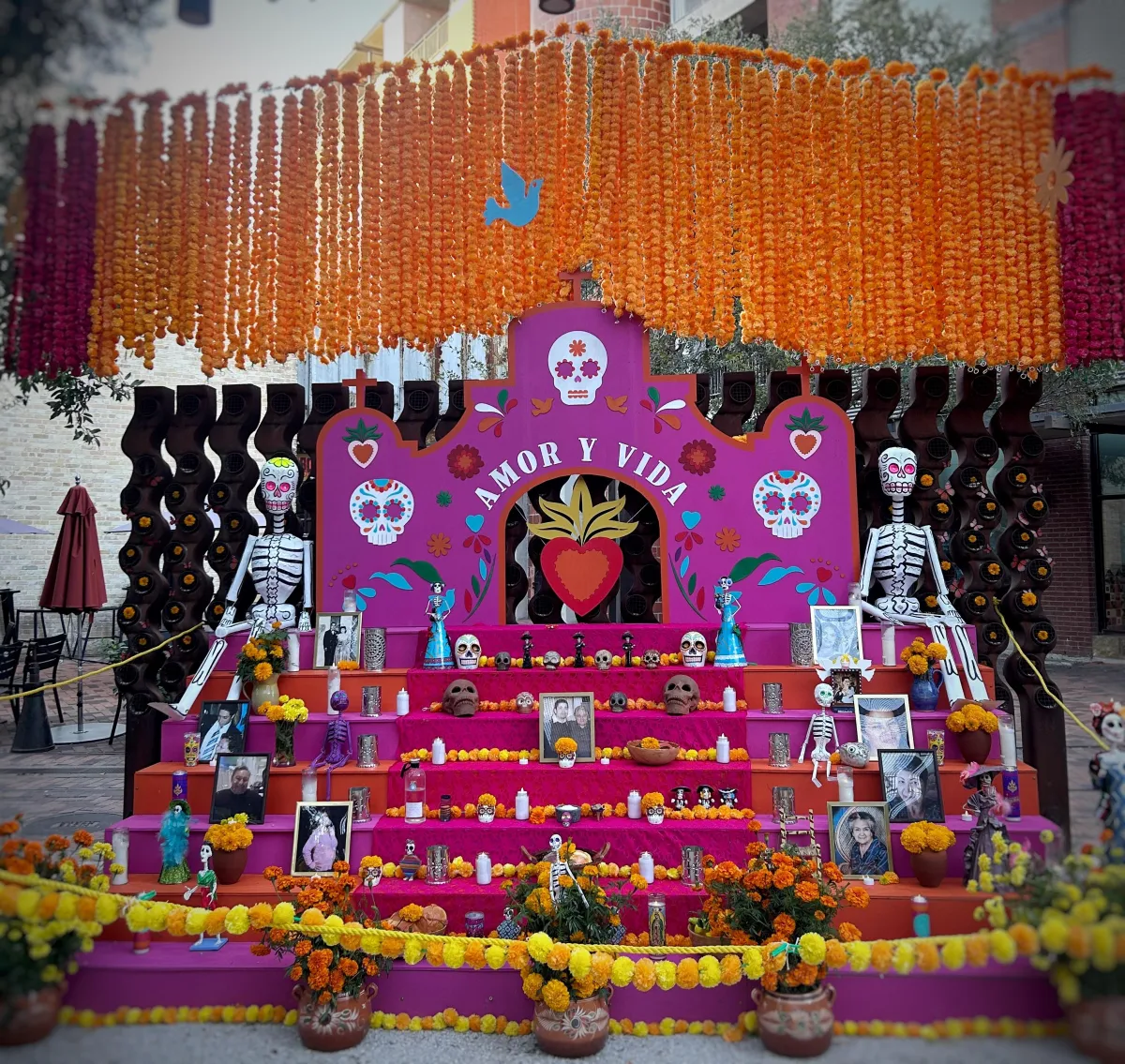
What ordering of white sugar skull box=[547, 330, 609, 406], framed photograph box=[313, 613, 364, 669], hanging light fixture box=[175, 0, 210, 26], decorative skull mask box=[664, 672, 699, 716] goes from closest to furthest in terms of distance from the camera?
1. hanging light fixture box=[175, 0, 210, 26]
2. decorative skull mask box=[664, 672, 699, 716]
3. framed photograph box=[313, 613, 364, 669]
4. white sugar skull box=[547, 330, 609, 406]

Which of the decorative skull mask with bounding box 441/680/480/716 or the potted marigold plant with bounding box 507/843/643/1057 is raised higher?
the decorative skull mask with bounding box 441/680/480/716

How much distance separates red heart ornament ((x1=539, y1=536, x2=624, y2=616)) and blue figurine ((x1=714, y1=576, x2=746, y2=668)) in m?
0.88

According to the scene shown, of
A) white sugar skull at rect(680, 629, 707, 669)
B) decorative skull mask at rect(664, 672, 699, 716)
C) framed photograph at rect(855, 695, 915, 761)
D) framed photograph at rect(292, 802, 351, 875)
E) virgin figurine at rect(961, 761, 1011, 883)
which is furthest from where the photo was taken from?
white sugar skull at rect(680, 629, 707, 669)

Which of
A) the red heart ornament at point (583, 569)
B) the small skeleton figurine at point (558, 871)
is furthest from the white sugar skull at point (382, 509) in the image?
the small skeleton figurine at point (558, 871)

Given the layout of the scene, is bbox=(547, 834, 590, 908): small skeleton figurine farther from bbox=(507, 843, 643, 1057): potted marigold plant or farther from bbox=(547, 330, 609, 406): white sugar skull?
bbox=(547, 330, 609, 406): white sugar skull

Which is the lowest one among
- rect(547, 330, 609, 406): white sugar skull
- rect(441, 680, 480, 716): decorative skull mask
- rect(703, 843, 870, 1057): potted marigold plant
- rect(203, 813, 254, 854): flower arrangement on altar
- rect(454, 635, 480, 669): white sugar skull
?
rect(703, 843, 870, 1057): potted marigold plant

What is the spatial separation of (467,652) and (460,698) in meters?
0.54

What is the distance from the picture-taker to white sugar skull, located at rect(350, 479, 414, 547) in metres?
7.22

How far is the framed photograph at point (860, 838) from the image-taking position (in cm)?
525

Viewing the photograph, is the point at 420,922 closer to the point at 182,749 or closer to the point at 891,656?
the point at 182,749

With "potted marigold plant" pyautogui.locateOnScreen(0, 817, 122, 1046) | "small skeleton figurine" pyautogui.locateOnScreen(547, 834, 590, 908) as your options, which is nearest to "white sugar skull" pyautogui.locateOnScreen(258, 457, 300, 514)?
"potted marigold plant" pyautogui.locateOnScreen(0, 817, 122, 1046)

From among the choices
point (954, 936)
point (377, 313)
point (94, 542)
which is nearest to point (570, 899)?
point (954, 936)

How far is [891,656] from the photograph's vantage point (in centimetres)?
650

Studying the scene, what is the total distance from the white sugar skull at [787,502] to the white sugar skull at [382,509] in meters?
2.71
